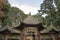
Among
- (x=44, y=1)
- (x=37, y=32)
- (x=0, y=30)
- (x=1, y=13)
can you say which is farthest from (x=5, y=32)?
(x=44, y=1)

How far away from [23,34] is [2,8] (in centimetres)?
1010

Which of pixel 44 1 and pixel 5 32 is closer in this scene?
pixel 5 32

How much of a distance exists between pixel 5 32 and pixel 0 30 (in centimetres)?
71

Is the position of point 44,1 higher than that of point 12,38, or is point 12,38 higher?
point 44,1

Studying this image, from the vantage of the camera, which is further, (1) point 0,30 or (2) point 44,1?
(2) point 44,1

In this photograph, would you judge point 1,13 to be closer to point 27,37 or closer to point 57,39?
point 27,37

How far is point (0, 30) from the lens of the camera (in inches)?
931

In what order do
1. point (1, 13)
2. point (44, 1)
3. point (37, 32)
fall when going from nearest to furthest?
point (37, 32) < point (1, 13) < point (44, 1)

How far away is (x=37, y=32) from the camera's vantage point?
23.4m

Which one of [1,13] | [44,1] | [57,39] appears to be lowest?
[57,39]

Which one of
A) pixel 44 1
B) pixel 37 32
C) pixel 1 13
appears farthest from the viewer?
pixel 44 1

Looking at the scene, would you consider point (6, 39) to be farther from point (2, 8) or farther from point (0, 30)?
point (2, 8)

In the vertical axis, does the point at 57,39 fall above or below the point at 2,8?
below

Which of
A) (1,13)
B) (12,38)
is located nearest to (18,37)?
(12,38)
